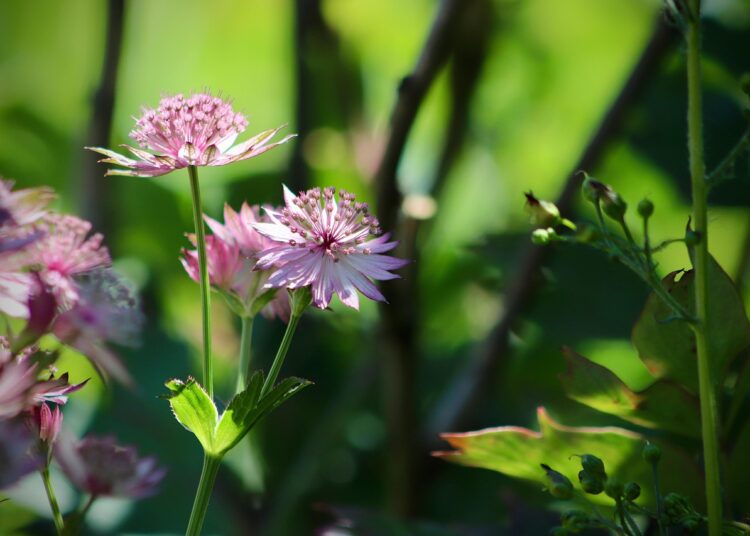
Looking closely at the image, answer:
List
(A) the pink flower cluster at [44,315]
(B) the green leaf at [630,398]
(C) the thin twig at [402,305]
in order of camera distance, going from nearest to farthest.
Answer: (A) the pink flower cluster at [44,315]
(B) the green leaf at [630,398]
(C) the thin twig at [402,305]

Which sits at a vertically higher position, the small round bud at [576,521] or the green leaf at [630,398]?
the green leaf at [630,398]

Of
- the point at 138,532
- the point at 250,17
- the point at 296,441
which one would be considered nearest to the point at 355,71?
the point at 250,17

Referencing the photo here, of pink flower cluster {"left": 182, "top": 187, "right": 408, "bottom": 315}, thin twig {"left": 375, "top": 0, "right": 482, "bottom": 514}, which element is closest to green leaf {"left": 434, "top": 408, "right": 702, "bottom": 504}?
pink flower cluster {"left": 182, "top": 187, "right": 408, "bottom": 315}

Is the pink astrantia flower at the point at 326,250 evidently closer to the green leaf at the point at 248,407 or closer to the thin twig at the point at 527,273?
the green leaf at the point at 248,407

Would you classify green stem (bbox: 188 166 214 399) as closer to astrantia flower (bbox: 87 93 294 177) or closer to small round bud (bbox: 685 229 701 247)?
astrantia flower (bbox: 87 93 294 177)

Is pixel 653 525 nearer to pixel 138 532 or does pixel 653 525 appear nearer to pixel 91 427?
pixel 138 532

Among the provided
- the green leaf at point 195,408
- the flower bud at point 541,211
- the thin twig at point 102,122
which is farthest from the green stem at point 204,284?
the thin twig at point 102,122

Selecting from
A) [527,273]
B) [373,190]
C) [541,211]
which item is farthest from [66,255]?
[527,273]
